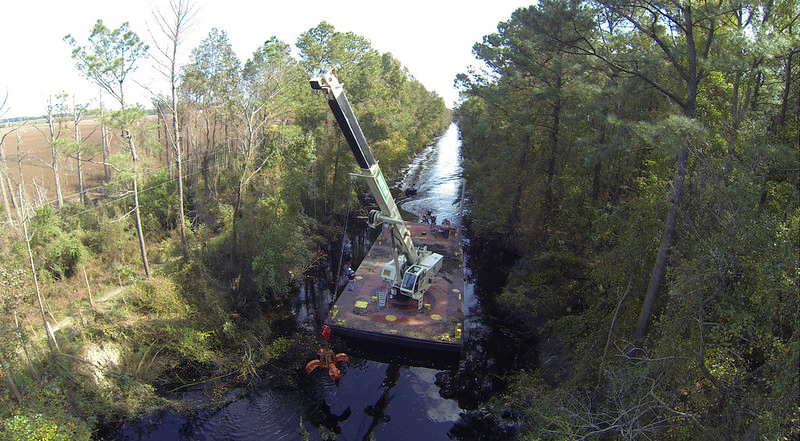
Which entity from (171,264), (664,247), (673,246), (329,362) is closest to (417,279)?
(329,362)

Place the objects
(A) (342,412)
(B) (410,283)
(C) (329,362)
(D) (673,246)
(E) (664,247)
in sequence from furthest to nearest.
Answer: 1. (B) (410,283)
2. (C) (329,362)
3. (A) (342,412)
4. (E) (664,247)
5. (D) (673,246)

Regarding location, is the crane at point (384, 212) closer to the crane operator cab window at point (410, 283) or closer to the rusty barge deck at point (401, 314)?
the crane operator cab window at point (410, 283)

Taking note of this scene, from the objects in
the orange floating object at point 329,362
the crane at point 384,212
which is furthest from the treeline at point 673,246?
the orange floating object at point 329,362

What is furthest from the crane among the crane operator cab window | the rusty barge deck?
the rusty barge deck

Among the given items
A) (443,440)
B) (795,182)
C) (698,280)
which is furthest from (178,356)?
(795,182)

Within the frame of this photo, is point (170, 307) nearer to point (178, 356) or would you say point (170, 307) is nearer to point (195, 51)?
point (178, 356)

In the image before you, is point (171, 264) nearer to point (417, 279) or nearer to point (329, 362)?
point (329, 362)
